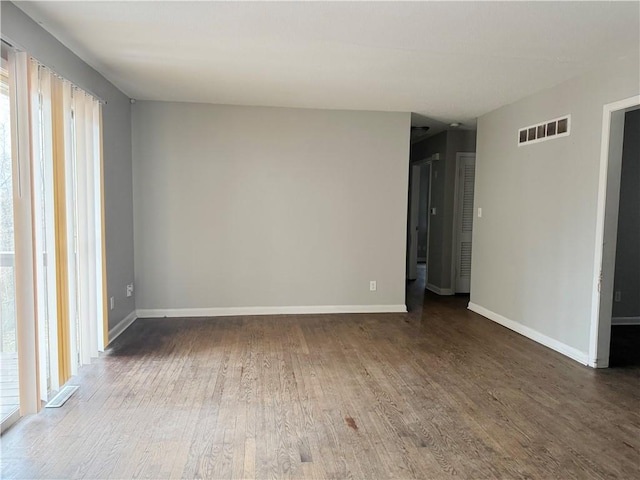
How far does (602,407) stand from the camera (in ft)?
9.36

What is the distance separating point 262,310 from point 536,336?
3.01m

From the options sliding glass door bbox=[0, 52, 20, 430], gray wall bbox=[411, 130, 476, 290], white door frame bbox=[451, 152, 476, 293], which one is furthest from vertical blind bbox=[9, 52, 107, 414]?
white door frame bbox=[451, 152, 476, 293]

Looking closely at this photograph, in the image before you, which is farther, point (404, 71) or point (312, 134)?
point (312, 134)

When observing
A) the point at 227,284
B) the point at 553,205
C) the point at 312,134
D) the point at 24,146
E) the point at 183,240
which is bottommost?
the point at 227,284

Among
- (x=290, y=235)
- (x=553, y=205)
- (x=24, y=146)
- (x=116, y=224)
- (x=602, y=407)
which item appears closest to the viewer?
(x=24, y=146)

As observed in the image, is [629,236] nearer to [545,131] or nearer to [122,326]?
[545,131]

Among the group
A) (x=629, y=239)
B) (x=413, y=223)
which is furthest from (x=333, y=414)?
(x=413, y=223)

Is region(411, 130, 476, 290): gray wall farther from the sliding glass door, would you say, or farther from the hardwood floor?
the sliding glass door

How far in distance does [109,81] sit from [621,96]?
14.5ft

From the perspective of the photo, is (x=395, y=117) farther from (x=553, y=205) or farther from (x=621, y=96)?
(x=621, y=96)

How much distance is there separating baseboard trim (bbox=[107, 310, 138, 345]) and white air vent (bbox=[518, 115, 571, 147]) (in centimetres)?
462

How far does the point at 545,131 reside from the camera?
13.6 feet

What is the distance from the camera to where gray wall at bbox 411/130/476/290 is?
6422mm

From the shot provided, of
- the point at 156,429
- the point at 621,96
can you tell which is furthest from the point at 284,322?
the point at 621,96
